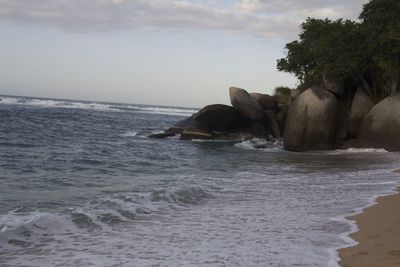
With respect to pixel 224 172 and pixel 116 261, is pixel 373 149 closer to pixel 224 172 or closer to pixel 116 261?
pixel 224 172

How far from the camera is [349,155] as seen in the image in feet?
64.3

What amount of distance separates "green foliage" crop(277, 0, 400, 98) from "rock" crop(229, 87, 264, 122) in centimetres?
305

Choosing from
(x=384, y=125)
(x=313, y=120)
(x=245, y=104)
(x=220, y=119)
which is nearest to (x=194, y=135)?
(x=220, y=119)

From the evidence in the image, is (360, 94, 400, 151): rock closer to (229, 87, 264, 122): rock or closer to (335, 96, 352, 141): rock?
(335, 96, 352, 141): rock

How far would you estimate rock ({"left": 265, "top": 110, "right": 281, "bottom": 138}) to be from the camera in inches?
1129

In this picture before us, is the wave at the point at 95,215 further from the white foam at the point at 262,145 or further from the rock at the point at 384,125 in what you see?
the white foam at the point at 262,145

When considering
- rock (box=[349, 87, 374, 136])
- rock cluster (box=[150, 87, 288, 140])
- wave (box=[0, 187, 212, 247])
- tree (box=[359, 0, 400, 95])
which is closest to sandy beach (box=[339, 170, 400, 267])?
wave (box=[0, 187, 212, 247])

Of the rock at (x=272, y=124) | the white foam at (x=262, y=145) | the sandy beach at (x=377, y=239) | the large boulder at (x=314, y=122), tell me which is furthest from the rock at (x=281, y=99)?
the sandy beach at (x=377, y=239)

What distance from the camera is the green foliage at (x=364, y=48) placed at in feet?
71.2

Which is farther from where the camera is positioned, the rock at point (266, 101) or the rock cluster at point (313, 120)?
the rock at point (266, 101)

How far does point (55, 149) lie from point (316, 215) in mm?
12235

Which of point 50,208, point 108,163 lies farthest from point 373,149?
point 50,208

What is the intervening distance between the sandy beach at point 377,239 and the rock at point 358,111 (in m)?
14.6

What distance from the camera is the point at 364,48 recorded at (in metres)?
23.1
